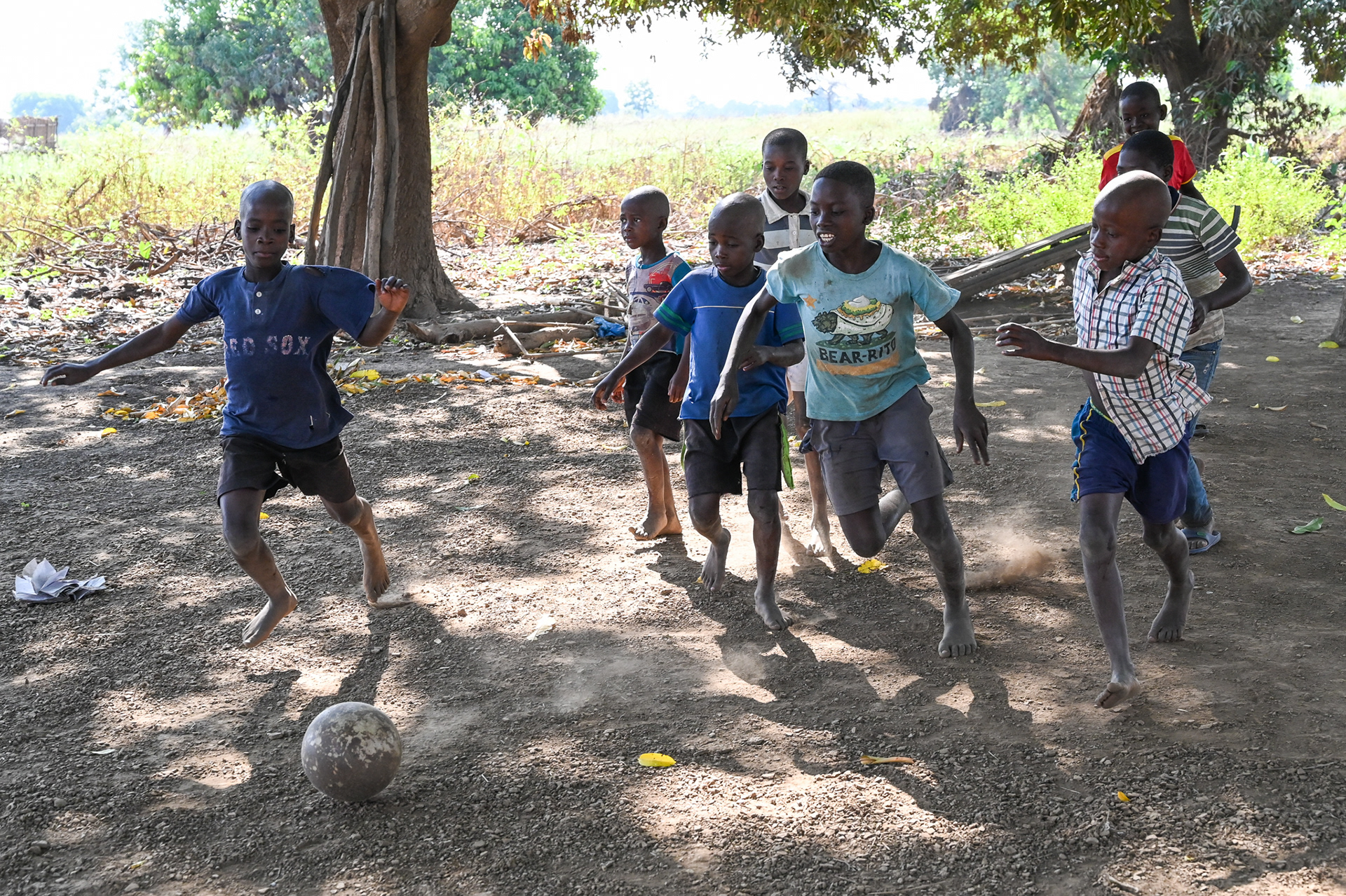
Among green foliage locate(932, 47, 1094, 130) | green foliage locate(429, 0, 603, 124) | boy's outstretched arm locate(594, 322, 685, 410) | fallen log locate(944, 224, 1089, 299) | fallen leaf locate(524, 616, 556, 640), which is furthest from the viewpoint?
green foliage locate(932, 47, 1094, 130)

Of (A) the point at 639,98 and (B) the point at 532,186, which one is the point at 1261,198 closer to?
(B) the point at 532,186

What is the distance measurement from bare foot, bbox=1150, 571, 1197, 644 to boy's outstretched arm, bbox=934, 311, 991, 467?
83 cm

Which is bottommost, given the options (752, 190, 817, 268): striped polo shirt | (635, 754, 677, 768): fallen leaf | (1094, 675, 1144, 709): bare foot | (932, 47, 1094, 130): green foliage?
(635, 754, 677, 768): fallen leaf

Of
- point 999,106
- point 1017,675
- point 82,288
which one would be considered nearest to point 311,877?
point 1017,675

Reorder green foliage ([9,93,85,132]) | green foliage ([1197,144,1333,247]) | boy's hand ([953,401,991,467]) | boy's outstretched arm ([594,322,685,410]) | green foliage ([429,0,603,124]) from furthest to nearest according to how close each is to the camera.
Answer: green foliage ([9,93,85,132])
green foliage ([429,0,603,124])
green foliage ([1197,144,1333,247])
boy's outstretched arm ([594,322,685,410])
boy's hand ([953,401,991,467])

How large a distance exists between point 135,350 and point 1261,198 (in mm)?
11517

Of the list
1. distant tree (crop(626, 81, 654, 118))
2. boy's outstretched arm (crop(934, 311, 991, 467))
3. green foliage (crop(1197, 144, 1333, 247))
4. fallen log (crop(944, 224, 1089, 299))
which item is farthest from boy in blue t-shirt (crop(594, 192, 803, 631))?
distant tree (crop(626, 81, 654, 118))

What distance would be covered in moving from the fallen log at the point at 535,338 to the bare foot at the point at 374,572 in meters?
4.43

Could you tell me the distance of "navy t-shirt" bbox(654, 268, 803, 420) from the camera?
3.86 m

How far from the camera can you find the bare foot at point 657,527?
4.89 metres

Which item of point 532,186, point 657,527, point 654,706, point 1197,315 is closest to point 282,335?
point 654,706

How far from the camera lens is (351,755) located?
2.79 m

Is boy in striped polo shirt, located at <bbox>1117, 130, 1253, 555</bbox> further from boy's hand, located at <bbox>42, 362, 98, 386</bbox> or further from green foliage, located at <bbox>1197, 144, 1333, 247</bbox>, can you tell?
green foliage, located at <bbox>1197, 144, 1333, 247</bbox>

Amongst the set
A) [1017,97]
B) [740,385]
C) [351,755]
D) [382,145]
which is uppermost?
[1017,97]
